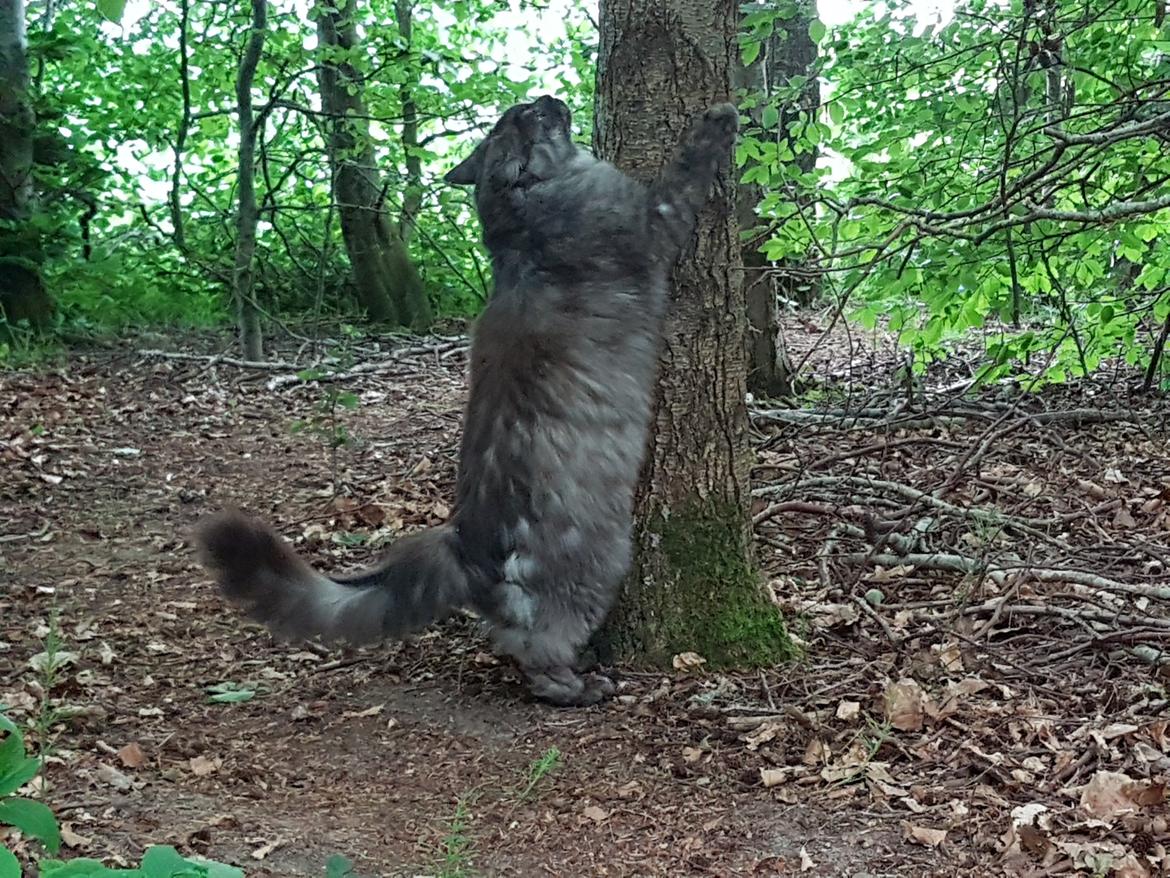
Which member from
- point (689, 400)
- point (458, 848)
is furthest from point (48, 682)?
point (689, 400)

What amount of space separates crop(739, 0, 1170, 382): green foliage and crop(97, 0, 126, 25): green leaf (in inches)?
107

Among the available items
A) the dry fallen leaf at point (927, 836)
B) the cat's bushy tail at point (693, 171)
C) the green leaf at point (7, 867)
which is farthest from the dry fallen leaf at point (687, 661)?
the green leaf at point (7, 867)

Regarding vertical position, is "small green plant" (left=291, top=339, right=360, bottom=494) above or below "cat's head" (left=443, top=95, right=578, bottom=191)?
below

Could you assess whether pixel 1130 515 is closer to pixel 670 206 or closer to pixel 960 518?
pixel 960 518

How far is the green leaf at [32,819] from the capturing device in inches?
70.4

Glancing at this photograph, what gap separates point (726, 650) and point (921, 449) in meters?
2.70

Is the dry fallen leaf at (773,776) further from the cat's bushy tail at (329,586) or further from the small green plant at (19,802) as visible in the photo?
the small green plant at (19,802)

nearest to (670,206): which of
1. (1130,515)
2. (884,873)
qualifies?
(884,873)

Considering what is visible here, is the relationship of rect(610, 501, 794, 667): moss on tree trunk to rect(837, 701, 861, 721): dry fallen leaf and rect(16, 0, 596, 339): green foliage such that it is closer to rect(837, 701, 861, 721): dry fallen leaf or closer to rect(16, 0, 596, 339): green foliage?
rect(837, 701, 861, 721): dry fallen leaf

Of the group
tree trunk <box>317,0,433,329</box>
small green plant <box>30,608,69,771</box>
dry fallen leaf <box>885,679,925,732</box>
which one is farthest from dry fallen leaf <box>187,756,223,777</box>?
tree trunk <box>317,0,433,329</box>

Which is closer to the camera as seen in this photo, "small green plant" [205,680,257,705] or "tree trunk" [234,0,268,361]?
"small green plant" [205,680,257,705]

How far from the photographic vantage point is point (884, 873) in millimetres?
2650

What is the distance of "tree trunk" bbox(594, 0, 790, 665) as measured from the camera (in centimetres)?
374

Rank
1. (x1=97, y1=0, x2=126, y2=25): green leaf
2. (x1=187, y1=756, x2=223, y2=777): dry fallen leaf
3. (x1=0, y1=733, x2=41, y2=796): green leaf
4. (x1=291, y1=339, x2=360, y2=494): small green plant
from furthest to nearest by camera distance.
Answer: (x1=291, y1=339, x2=360, y2=494): small green plant < (x1=187, y1=756, x2=223, y2=777): dry fallen leaf < (x1=97, y1=0, x2=126, y2=25): green leaf < (x1=0, y1=733, x2=41, y2=796): green leaf
